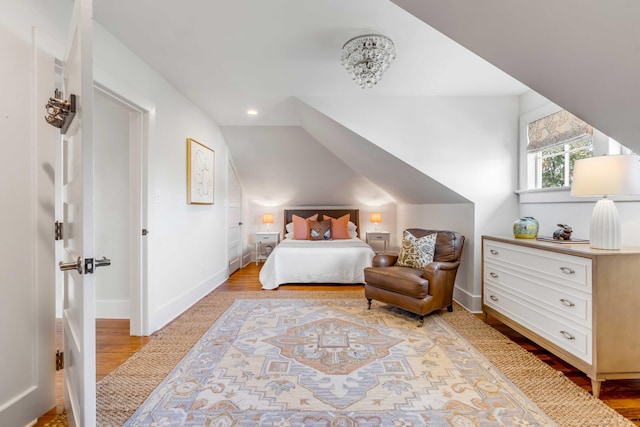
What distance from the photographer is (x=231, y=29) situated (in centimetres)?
191

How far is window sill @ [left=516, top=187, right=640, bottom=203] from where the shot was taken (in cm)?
208

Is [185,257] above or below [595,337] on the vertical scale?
above

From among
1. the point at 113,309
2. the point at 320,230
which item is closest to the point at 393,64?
the point at 320,230

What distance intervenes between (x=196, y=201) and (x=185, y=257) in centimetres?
67

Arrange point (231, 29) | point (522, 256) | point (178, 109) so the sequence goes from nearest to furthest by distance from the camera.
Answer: point (231, 29), point (522, 256), point (178, 109)

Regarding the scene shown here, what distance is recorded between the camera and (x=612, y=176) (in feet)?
5.57

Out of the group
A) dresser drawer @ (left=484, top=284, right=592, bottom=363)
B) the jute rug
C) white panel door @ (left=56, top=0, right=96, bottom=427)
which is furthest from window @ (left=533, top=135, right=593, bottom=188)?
white panel door @ (left=56, top=0, right=96, bottom=427)

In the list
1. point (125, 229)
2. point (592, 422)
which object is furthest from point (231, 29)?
point (592, 422)

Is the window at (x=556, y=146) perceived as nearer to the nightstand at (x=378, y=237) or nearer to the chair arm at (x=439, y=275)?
the chair arm at (x=439, y=275)

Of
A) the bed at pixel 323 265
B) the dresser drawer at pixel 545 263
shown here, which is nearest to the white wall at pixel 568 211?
the dresser drawer at pixel 545 263

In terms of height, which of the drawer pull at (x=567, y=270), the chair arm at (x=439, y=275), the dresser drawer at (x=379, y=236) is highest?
the drawer pull at (x=567, y=270)

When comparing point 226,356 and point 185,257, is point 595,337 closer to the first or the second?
point 226,356

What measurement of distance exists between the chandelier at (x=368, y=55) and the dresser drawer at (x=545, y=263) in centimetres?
187

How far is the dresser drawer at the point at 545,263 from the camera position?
1.67m
